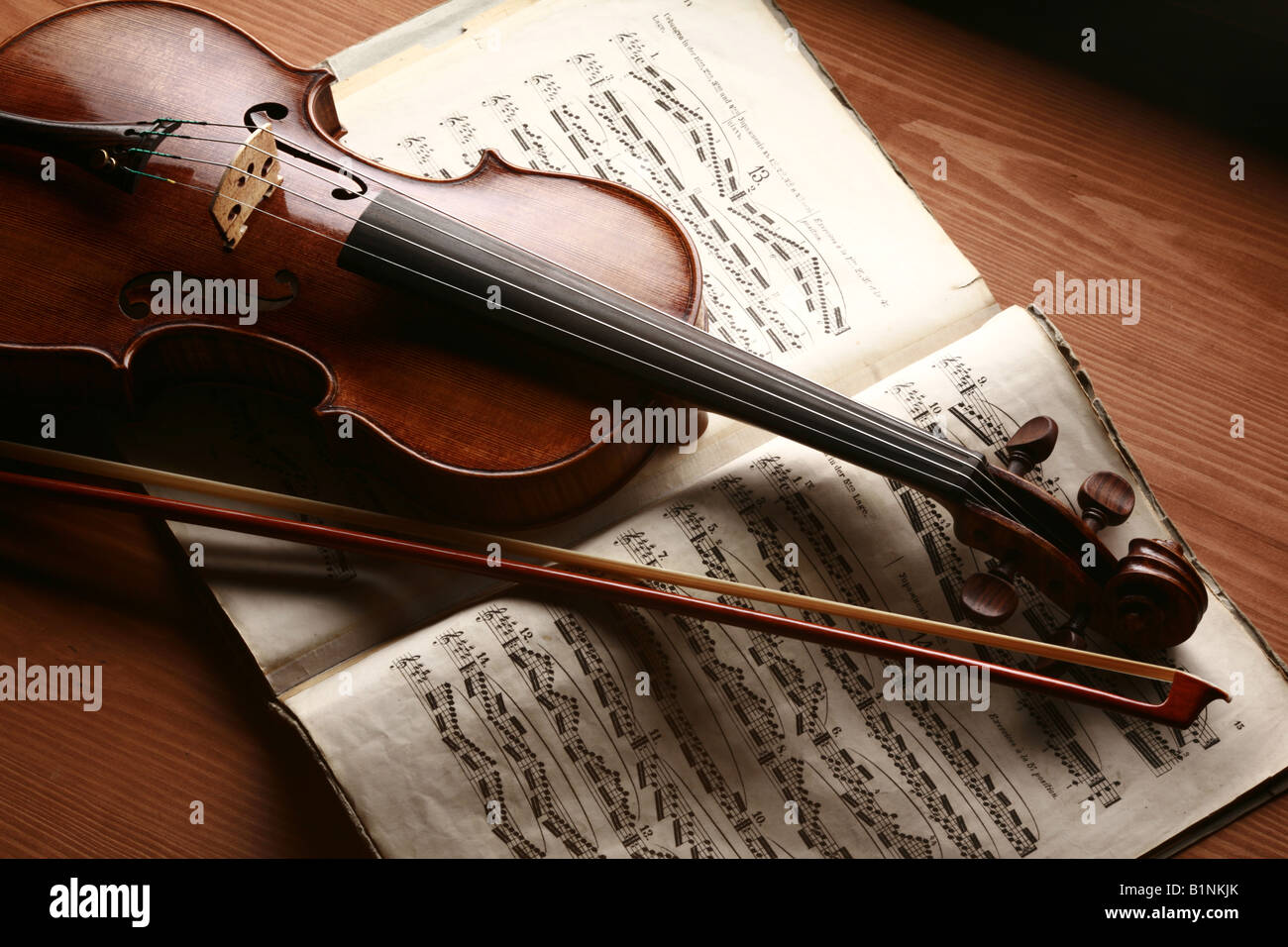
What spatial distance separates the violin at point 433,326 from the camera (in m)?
1.16

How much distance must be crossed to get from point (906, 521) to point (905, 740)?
0.27 metres

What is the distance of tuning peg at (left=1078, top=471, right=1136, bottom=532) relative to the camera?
1178mm

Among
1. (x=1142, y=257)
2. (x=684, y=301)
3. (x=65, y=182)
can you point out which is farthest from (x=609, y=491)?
(x=1142, y=257)

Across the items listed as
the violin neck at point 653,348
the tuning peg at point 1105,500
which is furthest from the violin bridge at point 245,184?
the tuning peg at point 1105,500

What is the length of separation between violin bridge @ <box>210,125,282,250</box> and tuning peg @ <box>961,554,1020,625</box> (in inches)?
35.2

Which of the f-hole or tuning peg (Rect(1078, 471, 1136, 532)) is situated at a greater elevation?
the f-hole

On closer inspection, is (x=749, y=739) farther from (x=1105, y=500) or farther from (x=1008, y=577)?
(x=1105, y=500)

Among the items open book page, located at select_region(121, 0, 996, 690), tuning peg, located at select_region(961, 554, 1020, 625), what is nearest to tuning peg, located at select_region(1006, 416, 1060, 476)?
tuning peg, located at select_region(961, 554, 1020, 625)

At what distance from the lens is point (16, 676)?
4.37 feet

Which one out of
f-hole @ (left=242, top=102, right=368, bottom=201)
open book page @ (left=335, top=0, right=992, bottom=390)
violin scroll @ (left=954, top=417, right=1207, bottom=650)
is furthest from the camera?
open book page @ (left=335, top=0, right=992, bottom=390)

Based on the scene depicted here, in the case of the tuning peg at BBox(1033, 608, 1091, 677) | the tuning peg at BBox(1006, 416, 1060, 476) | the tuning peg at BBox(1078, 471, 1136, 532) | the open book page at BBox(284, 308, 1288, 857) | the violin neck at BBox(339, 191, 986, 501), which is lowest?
the open book page at BBox(284, 308, 1288, 857)

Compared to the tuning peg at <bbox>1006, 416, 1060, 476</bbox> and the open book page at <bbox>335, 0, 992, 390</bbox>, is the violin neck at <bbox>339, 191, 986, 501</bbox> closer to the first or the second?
the tuning peg at <bbox>1006, 416, 1060, 476</bbox>

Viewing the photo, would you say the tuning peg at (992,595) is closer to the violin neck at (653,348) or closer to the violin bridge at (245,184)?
the violin neck at (653,348)
